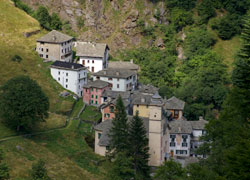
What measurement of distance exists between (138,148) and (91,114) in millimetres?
21815

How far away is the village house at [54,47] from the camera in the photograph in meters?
118

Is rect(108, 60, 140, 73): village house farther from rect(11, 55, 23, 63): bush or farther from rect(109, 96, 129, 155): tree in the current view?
rect(109, 96, 129, 155): tree

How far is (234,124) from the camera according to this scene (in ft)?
168

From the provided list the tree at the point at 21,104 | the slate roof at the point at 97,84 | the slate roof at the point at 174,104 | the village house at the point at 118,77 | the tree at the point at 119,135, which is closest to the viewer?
the tree at the point at 119,135

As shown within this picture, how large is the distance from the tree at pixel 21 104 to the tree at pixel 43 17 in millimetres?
49223

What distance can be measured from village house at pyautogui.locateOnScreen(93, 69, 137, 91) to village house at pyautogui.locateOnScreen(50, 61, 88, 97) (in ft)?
12.9

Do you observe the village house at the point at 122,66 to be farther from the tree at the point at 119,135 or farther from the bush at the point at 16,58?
the tree at the point at 119,135

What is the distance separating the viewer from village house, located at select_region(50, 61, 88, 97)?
108m

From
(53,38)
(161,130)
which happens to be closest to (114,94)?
(161,130)

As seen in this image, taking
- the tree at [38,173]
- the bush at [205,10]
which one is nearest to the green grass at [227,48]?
the bush at [205,10]

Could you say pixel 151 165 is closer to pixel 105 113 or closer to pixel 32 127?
pixel 105 113

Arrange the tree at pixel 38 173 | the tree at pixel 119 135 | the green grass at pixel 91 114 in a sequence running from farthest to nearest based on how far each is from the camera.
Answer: the green grass at pixel 91 114
the tree at pixel 119 135
the tree at pixel 38 173

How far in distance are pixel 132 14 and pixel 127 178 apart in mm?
80376

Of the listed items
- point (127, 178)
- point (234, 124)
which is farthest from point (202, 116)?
point (234, 124)
